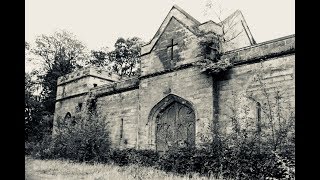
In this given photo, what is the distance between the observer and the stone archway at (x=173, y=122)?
12.5 m

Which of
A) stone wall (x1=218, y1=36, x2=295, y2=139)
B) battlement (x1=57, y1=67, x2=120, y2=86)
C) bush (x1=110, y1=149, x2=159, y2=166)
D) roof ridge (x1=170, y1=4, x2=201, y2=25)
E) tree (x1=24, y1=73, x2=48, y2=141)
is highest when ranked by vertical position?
roof ridge (x1=170, y1=4, x2=201, y2=25)

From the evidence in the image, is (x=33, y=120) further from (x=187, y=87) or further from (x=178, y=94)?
(x=187, y=87)

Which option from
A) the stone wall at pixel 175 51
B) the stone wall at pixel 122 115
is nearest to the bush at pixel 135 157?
the stone wall at pixel 122 115

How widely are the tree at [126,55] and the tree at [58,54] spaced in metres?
3.63

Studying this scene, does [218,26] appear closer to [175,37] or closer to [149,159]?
[175,37]

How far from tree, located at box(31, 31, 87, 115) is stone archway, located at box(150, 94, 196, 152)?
70.5 feet

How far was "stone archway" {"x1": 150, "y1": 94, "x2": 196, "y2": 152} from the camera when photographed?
41.1 feet

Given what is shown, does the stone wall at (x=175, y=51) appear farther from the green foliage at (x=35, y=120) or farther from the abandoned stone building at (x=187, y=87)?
the green foliage at (x=35, y=120)

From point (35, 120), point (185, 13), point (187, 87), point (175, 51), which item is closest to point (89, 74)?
point (175, 51)

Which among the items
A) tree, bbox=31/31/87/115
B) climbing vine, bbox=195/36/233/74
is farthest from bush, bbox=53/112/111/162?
tree, bbox=31/31/87/115

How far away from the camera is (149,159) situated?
39.1ft

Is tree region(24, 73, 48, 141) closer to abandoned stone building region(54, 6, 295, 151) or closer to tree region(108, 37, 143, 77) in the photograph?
abandoned stone building region(54, 6, 295, 151)
